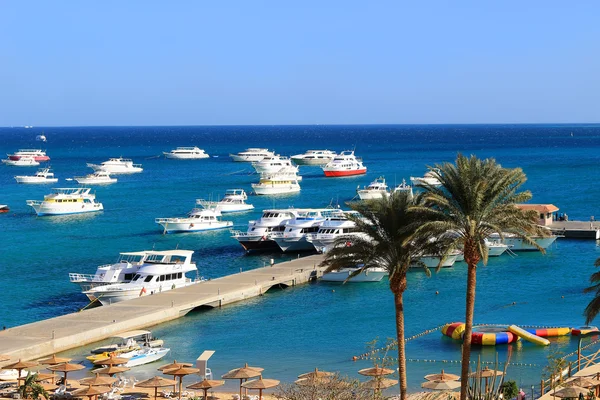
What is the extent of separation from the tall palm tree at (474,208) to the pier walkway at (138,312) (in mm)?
20796

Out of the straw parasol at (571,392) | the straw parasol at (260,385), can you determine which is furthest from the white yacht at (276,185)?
the straw parasol at (571,392)

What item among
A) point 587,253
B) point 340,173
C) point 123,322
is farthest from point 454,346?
point 340,173

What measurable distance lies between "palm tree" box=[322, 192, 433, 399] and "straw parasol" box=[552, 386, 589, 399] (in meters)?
5.14

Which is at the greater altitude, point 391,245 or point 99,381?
point 391,245

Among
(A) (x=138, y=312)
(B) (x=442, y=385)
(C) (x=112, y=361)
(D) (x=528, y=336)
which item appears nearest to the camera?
(B) (x=442, y=385)

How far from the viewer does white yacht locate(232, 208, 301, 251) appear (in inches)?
3091

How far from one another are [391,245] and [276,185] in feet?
320

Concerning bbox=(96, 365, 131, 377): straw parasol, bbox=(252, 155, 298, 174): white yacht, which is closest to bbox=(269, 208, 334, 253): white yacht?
bbox=(96, 365, 131, 377): straw parasol

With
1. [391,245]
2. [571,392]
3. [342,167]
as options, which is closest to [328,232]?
[391,245]

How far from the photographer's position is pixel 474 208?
31.1 m

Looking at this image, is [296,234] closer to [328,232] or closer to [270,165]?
[328,232]

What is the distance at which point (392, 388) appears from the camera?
38.8 meters

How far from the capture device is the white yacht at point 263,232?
78.5 metres

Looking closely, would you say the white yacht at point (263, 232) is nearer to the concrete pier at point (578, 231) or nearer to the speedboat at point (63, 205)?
the concrete pier at point (578, 231)
